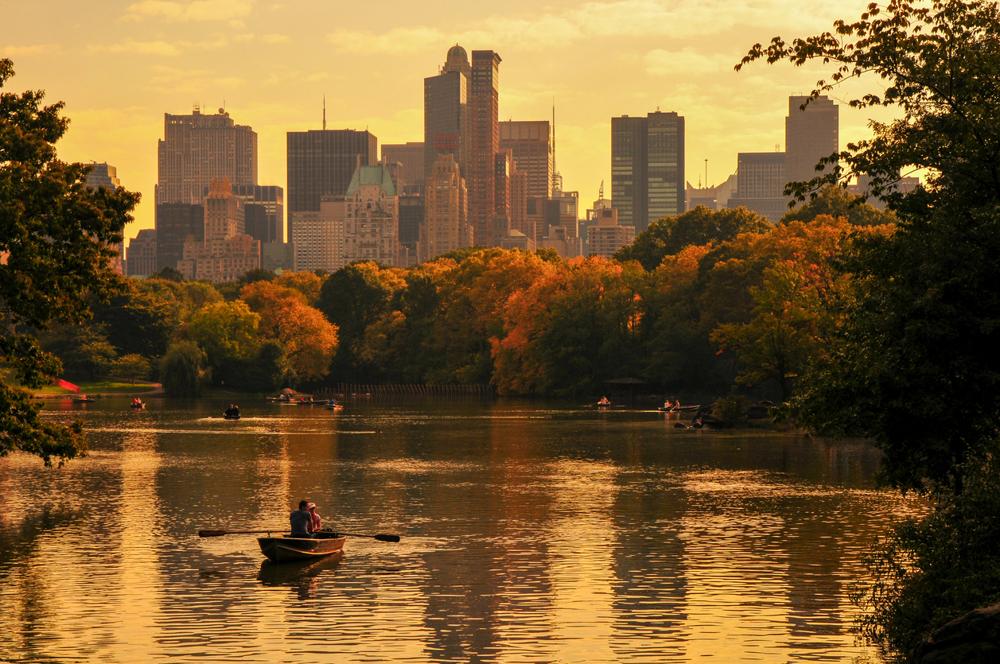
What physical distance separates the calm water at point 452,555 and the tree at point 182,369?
8757 centimetres

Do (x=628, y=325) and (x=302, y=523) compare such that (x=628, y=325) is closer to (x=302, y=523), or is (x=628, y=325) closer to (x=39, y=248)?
(x=302, y=523)

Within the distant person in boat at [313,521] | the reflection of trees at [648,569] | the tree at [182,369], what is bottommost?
the reflection of trees at [648,569]

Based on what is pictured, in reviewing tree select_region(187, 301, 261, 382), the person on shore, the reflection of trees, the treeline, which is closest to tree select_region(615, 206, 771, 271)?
the treeline

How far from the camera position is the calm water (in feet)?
118

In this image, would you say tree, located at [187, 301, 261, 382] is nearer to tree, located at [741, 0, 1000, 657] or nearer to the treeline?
the treeline

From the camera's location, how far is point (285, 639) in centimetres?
3597

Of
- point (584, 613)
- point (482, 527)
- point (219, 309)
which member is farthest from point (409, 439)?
point (219, 309)

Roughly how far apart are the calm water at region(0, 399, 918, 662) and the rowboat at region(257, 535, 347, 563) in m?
0.52

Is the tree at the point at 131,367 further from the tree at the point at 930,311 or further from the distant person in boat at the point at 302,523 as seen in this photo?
the tree at the point at 930,311

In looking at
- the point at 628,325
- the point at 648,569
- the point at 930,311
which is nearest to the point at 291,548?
the point at 648,569

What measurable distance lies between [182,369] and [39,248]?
144556mm

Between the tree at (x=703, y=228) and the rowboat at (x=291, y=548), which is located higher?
the tree at (x=703, y=228)

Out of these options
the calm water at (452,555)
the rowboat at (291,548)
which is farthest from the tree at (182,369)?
the rowboat at (291,548)

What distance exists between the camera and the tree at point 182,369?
182375mm
